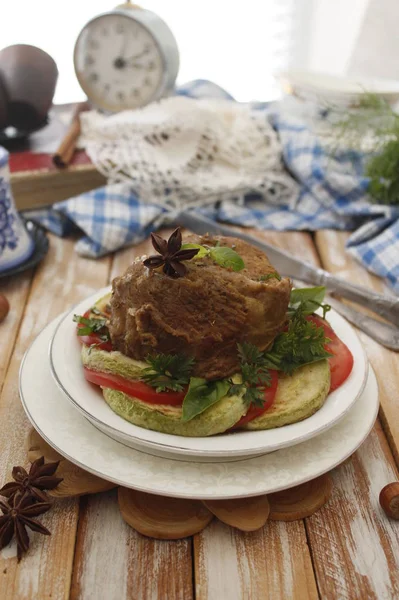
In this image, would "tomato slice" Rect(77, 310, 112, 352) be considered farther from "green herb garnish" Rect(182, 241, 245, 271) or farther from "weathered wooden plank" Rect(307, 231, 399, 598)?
"weathered wooden plank" Rect(307, 231, 399, 598)

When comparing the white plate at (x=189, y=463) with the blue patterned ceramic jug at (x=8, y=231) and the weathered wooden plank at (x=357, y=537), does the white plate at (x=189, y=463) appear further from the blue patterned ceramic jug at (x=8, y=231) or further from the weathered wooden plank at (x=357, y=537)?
the blue patterned ceramic jug at (x=8, y=231)

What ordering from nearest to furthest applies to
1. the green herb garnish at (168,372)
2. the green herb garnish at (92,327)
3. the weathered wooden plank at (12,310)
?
the green herb garnish at (168,372) → the green herb garnish at (92,327) → the weathered wooden plank at (12,310)

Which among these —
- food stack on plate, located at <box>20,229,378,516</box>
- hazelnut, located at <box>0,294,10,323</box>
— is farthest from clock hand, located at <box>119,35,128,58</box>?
food stack on plate, located at <box>20,229,378,516</box>

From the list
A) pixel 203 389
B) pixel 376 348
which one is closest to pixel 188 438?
pixel 203 389

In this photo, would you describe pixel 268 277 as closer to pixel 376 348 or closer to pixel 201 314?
pixel 201 314

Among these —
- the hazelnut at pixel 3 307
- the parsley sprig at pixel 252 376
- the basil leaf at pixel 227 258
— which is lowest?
the hazelnut at pixel 3 307

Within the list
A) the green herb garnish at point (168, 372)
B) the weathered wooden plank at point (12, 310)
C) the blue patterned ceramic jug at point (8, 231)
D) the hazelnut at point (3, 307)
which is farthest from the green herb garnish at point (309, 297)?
the blue patterned ceramic jug at point (8, 231)
